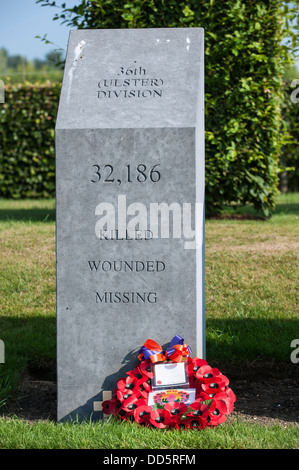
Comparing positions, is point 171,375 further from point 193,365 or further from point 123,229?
point 123,229

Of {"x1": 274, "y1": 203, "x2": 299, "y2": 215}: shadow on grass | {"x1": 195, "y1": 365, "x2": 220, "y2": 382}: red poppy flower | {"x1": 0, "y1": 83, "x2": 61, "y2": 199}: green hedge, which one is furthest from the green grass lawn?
{"x1": 0, "y1": 83, "x2": 61, "y2": 199}: green hedge

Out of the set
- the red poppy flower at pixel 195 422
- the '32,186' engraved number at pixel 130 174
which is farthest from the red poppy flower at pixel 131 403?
the '32,186' engraved number at pixel 130 174

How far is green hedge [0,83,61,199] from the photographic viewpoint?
11.4m

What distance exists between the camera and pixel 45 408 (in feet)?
10.7

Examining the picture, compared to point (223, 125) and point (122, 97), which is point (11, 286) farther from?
point (223, 125)

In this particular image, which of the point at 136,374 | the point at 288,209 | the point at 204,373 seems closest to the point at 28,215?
the point at 288,209

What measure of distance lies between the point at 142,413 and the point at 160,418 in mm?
93

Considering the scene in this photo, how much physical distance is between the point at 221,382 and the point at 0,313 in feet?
7.66

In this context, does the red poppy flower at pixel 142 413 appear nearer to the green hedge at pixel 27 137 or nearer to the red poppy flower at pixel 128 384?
the red poppy flower at pixel 128 384

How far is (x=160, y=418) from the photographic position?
9.27 ft

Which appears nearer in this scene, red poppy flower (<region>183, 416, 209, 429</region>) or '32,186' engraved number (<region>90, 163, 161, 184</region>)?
red poppy flower (<region>183, 416, 209, 429</region>)

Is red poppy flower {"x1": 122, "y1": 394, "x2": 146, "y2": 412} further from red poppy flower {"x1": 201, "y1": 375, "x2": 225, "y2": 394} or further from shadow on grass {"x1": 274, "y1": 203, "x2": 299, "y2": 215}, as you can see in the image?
shadow on grass {"x1": 274, "y1": 203, "x2": 299, "y2": 215}

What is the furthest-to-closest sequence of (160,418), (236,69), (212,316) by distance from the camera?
(236,69), (212,316), (160,418)
